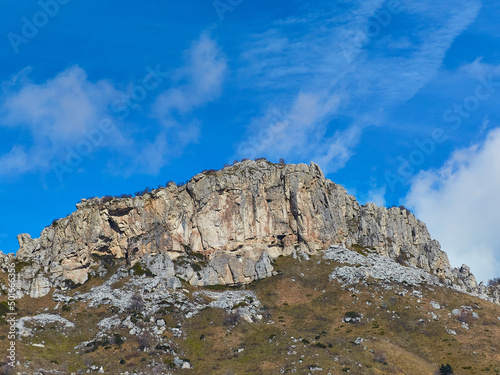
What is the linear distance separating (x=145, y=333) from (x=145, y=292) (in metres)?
22.8

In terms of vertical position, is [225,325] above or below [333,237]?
below

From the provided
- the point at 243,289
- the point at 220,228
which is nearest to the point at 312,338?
the point at 243,289

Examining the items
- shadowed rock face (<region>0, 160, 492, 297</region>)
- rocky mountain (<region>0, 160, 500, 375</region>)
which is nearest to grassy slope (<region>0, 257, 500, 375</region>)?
rocky mountain (<region>0, 160, 500, 375</region>)

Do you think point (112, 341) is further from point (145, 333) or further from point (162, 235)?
point (162, 235)

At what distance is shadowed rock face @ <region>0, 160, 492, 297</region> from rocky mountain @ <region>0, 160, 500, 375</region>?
471 millimetres

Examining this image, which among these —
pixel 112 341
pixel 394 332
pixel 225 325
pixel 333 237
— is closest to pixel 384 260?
pixel 333 237

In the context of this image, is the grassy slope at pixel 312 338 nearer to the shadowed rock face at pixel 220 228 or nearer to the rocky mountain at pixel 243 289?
the rocky mountain at pixel 243 289

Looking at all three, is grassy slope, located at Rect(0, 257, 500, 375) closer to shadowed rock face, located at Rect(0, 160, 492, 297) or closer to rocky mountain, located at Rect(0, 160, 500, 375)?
rocky mountain, located at Rect(0, 160, 500, 375)

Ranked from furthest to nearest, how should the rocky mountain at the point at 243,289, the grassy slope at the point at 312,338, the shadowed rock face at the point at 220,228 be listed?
1. the shadowed rock face at the point at 220,228
2. the rocky mountain at the point at 243,289
3. the grassy slope at the point at 312,338

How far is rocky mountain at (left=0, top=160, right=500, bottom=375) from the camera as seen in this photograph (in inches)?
3762

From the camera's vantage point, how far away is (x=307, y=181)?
548 ft

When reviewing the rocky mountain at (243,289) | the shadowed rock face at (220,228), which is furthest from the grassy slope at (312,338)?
the shadowed rock face at (220,228)

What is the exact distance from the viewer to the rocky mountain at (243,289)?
9556 cm

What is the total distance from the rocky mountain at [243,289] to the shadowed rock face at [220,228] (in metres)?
0.47
